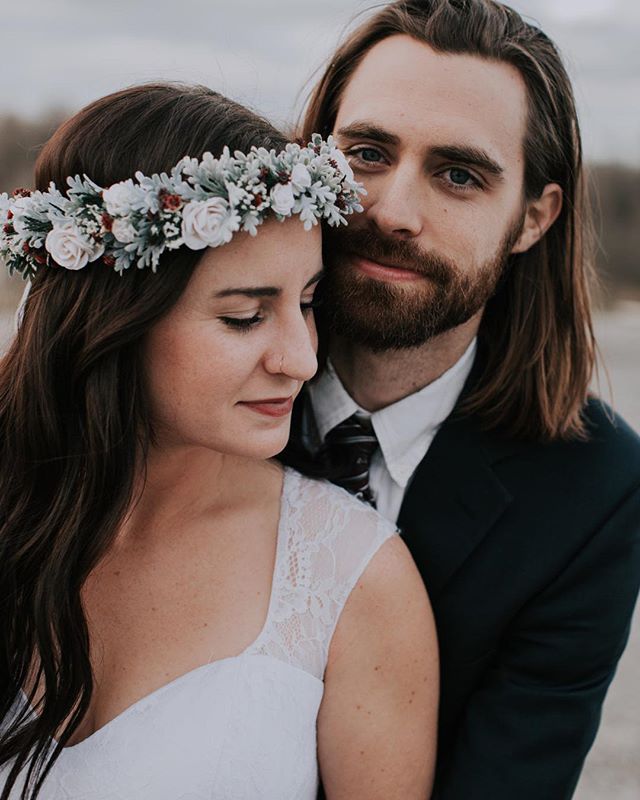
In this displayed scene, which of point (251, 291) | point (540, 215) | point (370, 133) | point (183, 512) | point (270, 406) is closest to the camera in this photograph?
point (251, 291)

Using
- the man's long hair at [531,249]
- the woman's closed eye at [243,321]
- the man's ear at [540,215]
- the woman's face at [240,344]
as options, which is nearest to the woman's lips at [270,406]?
the woman's face at [240,344]

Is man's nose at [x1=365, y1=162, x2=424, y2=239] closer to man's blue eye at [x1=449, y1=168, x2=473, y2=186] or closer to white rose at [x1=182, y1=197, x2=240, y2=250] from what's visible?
man's blue eye at [x1=449, y1=168, x2=473, y2=186]

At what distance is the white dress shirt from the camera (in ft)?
9.71

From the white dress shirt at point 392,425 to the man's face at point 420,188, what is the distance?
207mm

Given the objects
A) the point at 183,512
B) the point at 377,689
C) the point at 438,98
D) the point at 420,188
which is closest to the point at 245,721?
the point at 377,689

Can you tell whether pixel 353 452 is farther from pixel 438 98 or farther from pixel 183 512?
pixel 438 98

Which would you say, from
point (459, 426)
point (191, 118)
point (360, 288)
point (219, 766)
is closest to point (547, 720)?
point (459, 426)

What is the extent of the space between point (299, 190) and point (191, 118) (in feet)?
0.96

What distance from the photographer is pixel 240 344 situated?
7.01 feet

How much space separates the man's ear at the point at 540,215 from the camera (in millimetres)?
3252

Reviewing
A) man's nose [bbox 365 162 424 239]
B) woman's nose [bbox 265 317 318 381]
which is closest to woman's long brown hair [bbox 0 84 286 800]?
woman's nose [bbox 265 317 318 381]

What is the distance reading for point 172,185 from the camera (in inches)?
79.8

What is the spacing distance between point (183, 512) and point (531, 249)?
1611 millimetres

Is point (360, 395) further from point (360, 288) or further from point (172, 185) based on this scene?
point (172, 185)
